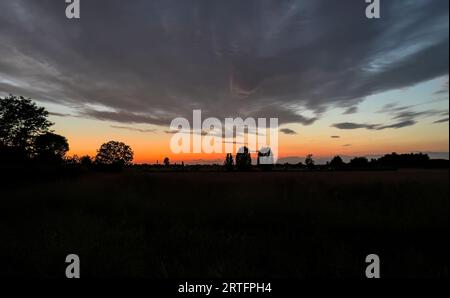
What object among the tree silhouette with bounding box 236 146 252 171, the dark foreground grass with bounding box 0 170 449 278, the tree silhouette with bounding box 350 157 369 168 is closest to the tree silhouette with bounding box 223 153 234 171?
the tree silhouette with bounding box 236 146 252 171

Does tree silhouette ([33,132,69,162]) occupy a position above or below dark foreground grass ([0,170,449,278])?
above

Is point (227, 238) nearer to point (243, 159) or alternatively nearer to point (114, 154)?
point (114, 154)

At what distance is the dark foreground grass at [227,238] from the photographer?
4391 millimetres

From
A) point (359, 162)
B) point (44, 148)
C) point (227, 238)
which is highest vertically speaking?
point (44, 148)

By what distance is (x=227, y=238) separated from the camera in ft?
19.0

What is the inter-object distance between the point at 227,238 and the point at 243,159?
50.6m

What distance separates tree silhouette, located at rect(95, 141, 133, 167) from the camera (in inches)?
1642

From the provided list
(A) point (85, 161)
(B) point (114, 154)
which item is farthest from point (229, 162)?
(A) point (85, 161)

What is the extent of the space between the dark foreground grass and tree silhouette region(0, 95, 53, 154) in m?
18.3

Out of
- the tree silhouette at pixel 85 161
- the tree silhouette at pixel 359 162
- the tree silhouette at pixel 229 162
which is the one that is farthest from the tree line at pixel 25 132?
the tree silhouette at pixel 359 162

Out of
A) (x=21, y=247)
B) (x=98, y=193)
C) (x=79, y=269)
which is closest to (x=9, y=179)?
(x=98, y=193)

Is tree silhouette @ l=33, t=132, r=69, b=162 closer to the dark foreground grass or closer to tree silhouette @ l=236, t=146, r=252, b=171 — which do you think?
the dark foreground grass

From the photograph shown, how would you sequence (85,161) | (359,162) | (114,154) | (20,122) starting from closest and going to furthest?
(20,122), (85,161), (114,154), (359,162)
